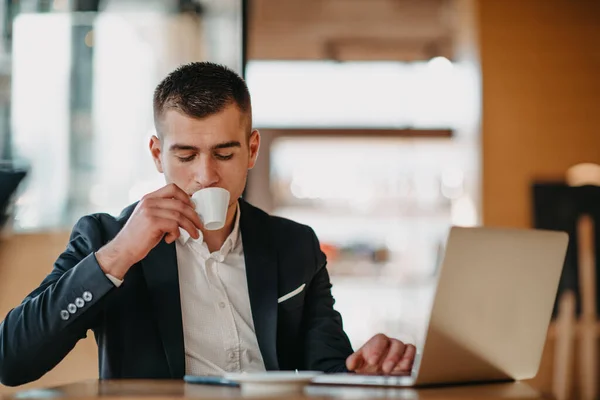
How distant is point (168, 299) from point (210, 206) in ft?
0.88

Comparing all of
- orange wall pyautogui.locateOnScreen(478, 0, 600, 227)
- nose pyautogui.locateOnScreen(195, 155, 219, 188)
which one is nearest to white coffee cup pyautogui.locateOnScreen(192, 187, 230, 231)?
nose pyautogui.locateOnScreen(195, 155, 219, 188)

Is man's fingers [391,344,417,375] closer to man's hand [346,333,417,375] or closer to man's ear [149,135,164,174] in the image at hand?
man's hand [346,333,417,375]

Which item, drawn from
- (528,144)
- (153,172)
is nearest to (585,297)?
(528,144)

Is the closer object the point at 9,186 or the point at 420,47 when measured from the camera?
the point at 9,186

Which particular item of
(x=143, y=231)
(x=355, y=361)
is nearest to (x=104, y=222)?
(x=143, y=231)

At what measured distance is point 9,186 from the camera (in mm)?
2215

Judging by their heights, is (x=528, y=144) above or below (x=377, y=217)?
above

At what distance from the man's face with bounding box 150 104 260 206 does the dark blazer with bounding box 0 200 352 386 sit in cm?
16

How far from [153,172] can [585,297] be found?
102 inches

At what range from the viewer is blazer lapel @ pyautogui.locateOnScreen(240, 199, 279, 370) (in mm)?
1771

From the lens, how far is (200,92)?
179 cm

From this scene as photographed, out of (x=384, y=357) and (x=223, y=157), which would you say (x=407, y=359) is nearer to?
(x=384, y=357)

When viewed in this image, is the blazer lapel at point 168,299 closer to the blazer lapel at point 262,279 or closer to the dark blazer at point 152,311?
the dark blazer at point 152,311

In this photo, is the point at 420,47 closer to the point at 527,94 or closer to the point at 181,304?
the point at 527,94
